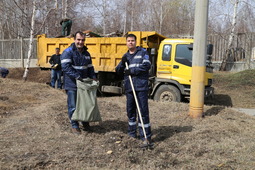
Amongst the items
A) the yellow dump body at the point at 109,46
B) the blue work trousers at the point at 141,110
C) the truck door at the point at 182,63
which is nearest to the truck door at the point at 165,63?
the truck door at the point at 182,63

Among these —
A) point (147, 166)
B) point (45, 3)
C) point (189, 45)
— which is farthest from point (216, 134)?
point (45, 3)

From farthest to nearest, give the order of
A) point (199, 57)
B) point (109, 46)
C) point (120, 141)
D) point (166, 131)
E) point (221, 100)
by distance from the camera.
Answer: point (221, 100)
point (109, 46)
point (199, 57)
point (166, 131)
point (120, 141)

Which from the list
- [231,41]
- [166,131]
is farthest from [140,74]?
[231,41]

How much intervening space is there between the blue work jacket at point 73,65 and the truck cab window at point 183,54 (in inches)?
167

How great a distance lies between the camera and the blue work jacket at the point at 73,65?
14.4ft

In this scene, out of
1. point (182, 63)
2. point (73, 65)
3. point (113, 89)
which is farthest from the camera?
point (113, 89)

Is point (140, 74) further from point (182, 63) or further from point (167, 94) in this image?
point (167, 94)

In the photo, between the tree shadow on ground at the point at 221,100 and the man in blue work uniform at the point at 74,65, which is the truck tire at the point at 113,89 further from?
the man in blue work uniform at the point at 74,65

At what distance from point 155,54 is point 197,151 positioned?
5.17 m

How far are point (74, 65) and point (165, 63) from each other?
448cm

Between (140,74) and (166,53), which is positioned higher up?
(166,53)

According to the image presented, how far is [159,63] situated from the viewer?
848cm

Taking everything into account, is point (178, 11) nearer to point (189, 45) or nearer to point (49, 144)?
point (189, 45)

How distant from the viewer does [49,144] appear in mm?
4055
